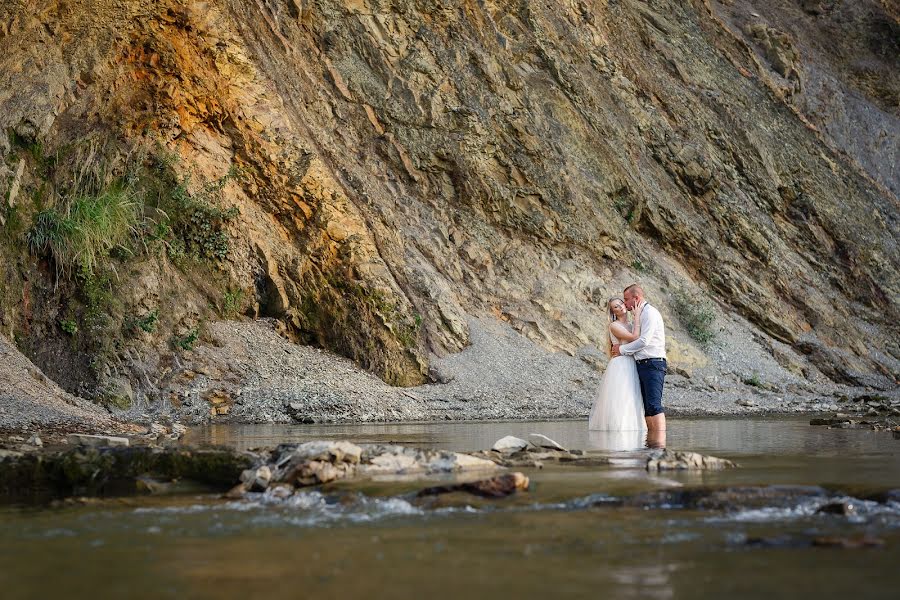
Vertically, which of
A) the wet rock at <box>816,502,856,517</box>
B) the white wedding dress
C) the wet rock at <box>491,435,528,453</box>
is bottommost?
the wet rock at <box>816,502,856,517</box>

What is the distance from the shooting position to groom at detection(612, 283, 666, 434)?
1206cm

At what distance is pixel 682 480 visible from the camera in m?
6.37

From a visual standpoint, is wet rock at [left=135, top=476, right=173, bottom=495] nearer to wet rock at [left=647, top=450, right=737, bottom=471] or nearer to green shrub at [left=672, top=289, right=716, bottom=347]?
wet rock at [left=647, top=450, right=737, bottom=471]

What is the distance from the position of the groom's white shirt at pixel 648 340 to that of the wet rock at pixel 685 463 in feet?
15.2

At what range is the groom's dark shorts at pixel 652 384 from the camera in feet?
39.7

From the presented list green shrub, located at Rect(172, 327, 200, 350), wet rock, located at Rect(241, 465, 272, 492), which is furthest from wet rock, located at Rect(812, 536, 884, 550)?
green shrub, located at Rect(172, 327, 200, 350)

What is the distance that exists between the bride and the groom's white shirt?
0.38ft

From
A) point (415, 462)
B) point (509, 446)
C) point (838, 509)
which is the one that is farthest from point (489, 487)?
point (509, 446)

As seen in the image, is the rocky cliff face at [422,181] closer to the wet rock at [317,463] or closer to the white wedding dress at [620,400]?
the white wedding dress at [620,400]

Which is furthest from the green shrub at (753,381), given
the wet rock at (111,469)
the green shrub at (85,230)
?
the wet rock at (111,469)

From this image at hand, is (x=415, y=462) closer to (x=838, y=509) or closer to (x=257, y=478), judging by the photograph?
(x=257, y=478)

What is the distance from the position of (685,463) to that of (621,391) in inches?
203

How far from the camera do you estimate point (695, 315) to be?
26.4m

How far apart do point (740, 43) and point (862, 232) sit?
925 centimetres
